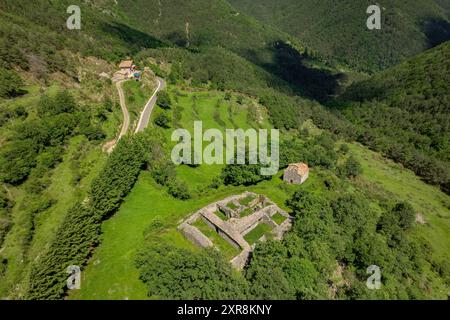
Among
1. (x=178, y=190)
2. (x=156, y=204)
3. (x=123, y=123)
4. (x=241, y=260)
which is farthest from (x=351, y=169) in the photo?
(x=123, y=123)

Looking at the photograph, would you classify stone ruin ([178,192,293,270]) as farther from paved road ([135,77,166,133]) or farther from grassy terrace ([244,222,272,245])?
paved road ([135,77,166,133])

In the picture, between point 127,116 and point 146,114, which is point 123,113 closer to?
point 127,116

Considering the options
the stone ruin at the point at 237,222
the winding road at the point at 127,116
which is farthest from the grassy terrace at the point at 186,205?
the winding road at the point at 127,116

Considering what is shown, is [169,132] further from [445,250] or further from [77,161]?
[445,250]

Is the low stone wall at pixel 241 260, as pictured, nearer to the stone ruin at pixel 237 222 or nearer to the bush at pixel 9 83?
the stone ruin at pixel 237 222

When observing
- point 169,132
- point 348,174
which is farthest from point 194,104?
point 348,174

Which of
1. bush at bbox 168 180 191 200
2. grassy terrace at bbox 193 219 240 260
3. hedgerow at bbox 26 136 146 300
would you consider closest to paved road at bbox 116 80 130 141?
hedgerow at bbox 26 136 146 300
